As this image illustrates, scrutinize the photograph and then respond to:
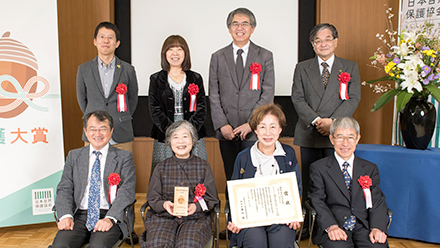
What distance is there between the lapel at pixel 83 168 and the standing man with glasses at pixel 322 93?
71.9 inches

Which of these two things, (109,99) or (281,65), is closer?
(109,99)

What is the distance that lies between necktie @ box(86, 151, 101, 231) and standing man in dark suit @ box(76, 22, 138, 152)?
55cm

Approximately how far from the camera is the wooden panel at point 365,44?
4.31 m

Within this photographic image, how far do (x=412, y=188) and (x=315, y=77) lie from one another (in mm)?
1327

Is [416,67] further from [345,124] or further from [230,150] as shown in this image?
[230,150]

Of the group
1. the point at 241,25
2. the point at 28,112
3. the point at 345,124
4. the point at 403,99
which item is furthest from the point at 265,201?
the point at 28,112

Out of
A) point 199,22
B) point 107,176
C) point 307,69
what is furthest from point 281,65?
point 107,176

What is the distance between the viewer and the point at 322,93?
3.04 meters

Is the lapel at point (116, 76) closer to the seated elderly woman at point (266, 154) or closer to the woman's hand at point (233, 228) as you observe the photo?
the seated elderly woman at point (266, 154)

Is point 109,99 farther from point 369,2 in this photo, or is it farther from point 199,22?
point 369,2

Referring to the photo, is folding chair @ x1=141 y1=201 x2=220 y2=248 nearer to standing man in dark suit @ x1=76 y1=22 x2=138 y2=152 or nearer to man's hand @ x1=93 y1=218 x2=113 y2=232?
man's hand @ x1=93 y1=218 x2=113 y2=232

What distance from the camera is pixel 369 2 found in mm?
4316

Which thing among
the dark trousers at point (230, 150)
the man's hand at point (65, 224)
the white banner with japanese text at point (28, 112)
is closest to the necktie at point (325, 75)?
the dark trousers at point (230, 150)

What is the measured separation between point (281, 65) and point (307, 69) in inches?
71.4
